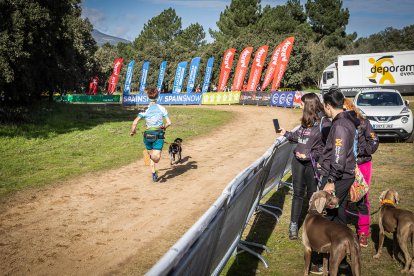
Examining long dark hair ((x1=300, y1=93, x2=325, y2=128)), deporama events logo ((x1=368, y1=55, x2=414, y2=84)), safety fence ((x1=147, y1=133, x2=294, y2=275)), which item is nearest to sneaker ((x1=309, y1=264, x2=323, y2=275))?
safety fence ((x1=147, y1=133, x2=294, y2=275))

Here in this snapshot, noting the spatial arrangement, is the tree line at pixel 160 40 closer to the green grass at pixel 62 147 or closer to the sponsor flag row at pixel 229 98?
the green grass at pixel 62 147

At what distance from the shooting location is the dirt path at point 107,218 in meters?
5.16

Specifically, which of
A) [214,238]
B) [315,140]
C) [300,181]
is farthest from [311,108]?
[214,238]

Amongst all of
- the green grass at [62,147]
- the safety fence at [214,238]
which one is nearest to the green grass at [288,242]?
the safety fence at [214,238]

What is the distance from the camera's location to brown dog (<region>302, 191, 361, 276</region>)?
12.1ft

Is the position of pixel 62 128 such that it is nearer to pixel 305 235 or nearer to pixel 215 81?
pixel 305 235

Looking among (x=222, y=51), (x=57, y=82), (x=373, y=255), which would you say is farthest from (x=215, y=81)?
(x=373, y=255)

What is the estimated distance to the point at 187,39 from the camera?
97.1m

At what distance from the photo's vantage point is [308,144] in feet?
17.3

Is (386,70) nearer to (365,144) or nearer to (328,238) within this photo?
(365,144)

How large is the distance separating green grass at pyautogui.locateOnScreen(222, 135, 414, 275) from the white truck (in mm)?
23420

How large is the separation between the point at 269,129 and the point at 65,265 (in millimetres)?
15429

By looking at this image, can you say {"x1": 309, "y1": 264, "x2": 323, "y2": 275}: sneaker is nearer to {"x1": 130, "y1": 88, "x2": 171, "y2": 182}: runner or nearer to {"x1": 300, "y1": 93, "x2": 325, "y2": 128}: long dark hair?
{"x1": 300, "y1": 93, "x2": 325, "y2": 128}: long dark hair

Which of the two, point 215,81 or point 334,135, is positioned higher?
point 215,81
